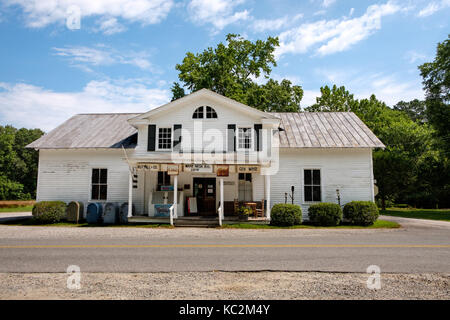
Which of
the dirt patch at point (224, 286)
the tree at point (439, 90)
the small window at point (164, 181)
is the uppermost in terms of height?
the tree at point (439, 90)

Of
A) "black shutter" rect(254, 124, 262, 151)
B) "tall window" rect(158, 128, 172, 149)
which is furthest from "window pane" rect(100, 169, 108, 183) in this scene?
"black shutter" rect(254, 124, 262, 151)

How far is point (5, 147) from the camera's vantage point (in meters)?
54.1

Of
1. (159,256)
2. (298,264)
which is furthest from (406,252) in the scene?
(159,256)

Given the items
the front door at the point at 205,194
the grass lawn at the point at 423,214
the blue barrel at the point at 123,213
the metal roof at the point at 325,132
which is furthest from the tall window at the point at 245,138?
the grass lawn at the point at 423,214

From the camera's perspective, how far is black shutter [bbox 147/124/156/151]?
1859cm

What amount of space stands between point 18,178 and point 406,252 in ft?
204

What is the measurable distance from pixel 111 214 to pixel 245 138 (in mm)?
8293

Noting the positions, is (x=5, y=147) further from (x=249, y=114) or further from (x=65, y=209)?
(x=249, y=114)

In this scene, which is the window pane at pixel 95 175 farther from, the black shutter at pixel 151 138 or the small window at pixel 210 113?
the small window at pixel 210 113

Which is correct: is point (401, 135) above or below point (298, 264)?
above

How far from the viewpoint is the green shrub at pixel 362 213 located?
640 inches

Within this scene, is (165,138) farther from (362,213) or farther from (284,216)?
(362,213)

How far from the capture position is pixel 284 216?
1583 centimetres

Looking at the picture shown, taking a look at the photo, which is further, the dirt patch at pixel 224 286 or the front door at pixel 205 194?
the front door at pixel 205 194
